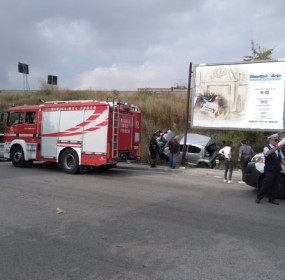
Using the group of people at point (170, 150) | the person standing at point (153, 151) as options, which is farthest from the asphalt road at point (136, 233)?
the person standing at point (153, 151)

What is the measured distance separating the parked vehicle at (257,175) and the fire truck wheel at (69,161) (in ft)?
21.5

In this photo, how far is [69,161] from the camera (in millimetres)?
14891

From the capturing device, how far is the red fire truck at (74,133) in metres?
14.1

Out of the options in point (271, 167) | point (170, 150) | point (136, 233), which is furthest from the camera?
point (170, 150)

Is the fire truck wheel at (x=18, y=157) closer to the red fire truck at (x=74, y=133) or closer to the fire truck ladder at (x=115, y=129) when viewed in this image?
the red fire truck at (x=74, y=133)

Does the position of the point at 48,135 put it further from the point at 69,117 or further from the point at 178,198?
the point at 178,198

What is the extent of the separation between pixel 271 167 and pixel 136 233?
4481 millimetres

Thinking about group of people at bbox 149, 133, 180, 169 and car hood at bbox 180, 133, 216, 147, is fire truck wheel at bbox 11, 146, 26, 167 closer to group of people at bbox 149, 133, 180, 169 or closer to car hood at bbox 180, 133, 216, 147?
group of people at bbox 149, 133, 180, 169

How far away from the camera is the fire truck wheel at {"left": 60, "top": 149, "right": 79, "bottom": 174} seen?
14.5 metres

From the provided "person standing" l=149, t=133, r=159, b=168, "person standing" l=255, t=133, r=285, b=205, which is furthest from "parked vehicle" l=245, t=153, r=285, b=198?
"person standing" l=149, t=133, r=159, b=168

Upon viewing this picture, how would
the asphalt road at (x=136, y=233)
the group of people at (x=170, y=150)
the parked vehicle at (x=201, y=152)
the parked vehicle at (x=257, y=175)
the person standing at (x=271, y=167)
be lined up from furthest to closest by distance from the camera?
the parked vehicle at (x=201, y=152), the group of people at (x=170, y=150), the parked vehicle at (x=257, y=175), the person standing at (x=271, y=167), the asphalt road at (x=136, y=233)

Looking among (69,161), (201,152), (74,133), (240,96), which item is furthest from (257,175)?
(240,96)

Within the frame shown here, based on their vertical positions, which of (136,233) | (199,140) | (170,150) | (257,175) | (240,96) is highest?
(240,96)

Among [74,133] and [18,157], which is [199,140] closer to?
[74,133]
